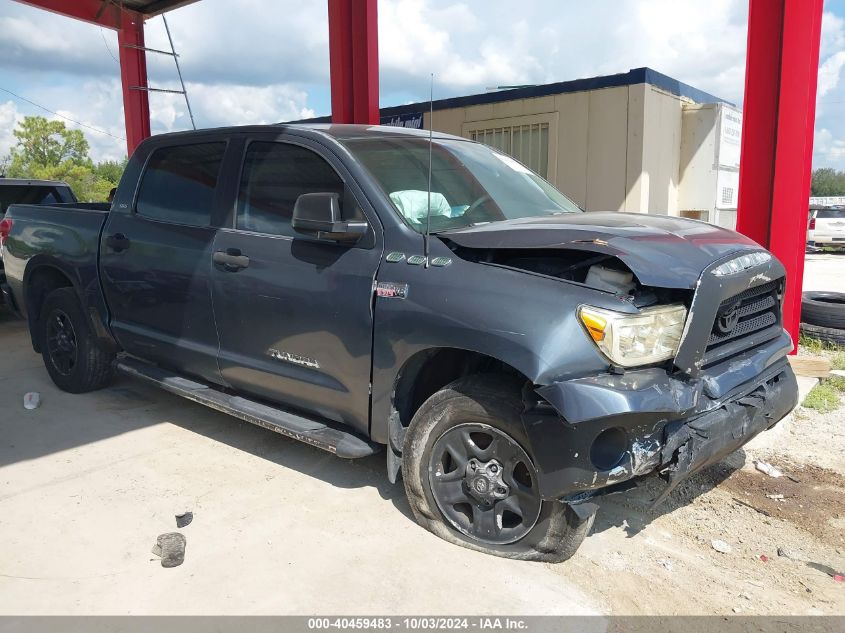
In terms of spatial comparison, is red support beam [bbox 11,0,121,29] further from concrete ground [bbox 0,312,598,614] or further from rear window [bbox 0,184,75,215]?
concrete ground [bbox 0,312,598,614]

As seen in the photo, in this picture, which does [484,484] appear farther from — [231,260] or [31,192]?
[31,192]

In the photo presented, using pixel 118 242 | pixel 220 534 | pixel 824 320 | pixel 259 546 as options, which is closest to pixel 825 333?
pixel 824 320

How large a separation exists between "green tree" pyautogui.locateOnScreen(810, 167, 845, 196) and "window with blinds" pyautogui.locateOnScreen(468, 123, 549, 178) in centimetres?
8279

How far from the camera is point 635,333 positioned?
2.69 metres

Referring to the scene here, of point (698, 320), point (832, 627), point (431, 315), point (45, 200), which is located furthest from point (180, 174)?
point (45, 200)

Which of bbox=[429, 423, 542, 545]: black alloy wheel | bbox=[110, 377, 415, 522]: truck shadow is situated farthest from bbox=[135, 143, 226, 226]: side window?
bbox=[429, 423, 542, 545]: black alloy wheel

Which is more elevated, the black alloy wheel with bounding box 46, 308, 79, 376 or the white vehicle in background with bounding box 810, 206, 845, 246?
the white vehicle in background with bounding box 810, 206, 845, 246

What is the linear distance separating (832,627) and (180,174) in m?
4.31

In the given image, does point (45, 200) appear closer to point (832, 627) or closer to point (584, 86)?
point (584, 86)

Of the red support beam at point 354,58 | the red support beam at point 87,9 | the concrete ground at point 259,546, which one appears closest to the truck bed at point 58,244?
the concrete ground at point 259,546

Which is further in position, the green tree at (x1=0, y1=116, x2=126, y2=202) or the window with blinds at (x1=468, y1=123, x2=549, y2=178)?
the green tree at (x1=0, y1=116, x2=126, y2=202)

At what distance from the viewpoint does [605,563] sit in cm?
312

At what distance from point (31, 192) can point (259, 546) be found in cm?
727

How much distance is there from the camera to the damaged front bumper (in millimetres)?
2600
